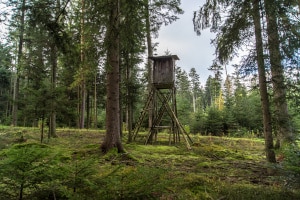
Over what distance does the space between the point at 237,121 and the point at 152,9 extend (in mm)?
17050

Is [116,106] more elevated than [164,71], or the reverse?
[164,71]

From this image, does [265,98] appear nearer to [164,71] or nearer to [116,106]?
[116,106]

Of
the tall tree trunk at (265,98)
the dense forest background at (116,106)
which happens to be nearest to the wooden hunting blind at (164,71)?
the dense forest background at (116,106)

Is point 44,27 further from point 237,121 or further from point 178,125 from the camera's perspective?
point 237,121

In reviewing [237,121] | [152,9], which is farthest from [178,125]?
[237,121]

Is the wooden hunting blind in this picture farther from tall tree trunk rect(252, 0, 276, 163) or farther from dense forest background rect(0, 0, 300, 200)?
tall tree trunk rect(252, 0, 276, 163)

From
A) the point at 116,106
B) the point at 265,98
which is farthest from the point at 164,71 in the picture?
the point at 265,98

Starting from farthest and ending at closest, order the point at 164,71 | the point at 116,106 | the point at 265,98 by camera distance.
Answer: the point at 164,71, the point at 116,106, the point at 265,98

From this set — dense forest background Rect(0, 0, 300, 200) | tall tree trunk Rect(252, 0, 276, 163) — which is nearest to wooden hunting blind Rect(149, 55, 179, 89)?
dense forest background Rect(0, 0, 300, 200)

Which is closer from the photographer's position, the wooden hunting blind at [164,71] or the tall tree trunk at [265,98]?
the tall tree trunk at [265,98]

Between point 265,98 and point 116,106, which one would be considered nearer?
point 265,98

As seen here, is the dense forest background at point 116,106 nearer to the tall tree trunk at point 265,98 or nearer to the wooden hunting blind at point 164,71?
the tall tree trunk at point 265,98

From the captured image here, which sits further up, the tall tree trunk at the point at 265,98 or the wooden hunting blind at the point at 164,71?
Answer: the wooden hunting blind at the point at 164,71

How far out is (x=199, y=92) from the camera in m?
56.7
